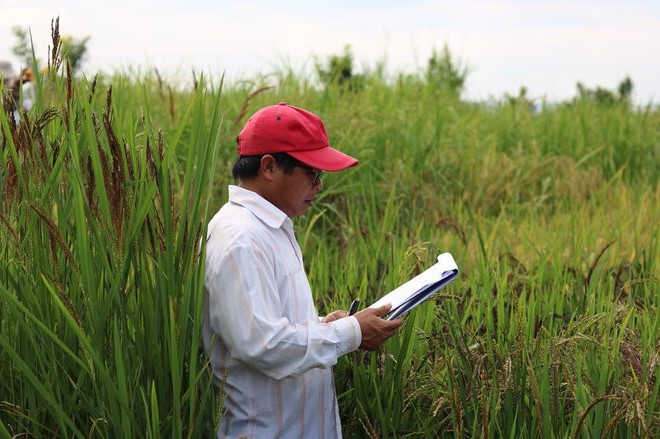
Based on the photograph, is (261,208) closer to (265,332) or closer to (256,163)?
(256,163)

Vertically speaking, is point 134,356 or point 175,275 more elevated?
point 175,275

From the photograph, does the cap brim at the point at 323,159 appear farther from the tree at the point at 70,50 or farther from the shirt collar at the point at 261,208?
the tree at the point at 70,50

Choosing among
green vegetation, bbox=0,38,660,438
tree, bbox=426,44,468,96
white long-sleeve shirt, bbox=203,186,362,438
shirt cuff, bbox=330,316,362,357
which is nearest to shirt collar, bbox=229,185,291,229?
white long-sleeve shirt, bbox=203,186,362,438

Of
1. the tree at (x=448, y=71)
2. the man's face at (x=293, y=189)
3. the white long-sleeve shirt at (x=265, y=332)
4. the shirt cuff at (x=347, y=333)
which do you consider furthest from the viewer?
the tree at (x=448, y=71)

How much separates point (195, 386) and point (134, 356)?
0.62ft

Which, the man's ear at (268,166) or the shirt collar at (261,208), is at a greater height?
the man's ear at (268,166)

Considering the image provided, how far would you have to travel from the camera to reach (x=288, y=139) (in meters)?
2.67

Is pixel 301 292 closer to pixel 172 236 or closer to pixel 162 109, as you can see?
pixel 172 236

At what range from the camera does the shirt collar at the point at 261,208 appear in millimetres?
2613

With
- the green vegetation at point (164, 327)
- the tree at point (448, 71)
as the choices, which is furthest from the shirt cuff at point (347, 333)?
the tree at point (448, 71)

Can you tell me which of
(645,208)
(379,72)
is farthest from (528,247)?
(379,72)

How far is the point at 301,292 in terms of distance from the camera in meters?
2.65

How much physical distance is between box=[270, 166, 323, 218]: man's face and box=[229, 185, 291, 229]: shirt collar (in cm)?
4

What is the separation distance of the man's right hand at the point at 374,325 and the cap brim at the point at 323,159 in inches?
15.0
